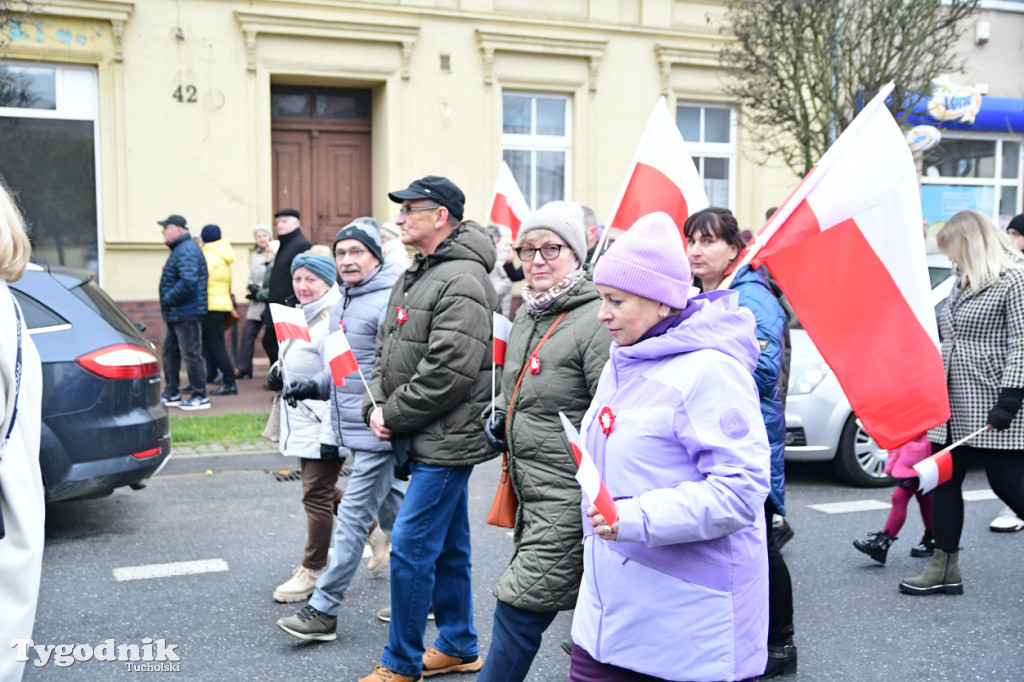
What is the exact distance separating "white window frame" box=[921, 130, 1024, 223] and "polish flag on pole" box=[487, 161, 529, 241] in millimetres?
13514

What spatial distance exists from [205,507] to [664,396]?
16.7 feet

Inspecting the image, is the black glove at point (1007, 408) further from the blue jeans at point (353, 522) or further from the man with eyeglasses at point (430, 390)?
the blue jeans at point (353, 522)

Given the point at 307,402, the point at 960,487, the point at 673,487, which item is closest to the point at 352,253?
the point at 307,402

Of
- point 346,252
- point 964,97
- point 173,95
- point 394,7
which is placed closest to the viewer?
point 346,252

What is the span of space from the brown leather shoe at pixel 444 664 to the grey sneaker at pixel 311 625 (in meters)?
0.50

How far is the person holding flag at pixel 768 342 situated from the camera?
12.8ft

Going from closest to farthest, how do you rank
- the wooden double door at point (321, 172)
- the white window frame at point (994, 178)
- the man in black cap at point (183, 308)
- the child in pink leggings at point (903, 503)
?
1. the child in pink leggings at point (903, 503)
2. the man in black cap at point (183, 308)
3. the wooden double door at point (321, 172)
4. the white window frame at point (994, 178)

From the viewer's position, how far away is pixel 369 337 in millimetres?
4555

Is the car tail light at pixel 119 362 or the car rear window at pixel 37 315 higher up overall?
the car rear window at pixel 37 315

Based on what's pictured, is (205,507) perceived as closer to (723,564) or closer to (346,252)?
(346,252)

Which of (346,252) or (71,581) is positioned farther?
(71,581)

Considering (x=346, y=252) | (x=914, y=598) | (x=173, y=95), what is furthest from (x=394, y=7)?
(x=914, y=598)

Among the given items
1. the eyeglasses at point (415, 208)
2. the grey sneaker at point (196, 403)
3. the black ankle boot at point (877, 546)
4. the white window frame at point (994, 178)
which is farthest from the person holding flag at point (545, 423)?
the white window frame at point (994, 178)

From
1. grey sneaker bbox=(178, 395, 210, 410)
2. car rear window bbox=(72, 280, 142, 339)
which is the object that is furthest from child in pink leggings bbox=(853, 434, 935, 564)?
grey sneaker bbox=(178, 395, 210, 410)
